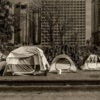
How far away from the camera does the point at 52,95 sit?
7812mm

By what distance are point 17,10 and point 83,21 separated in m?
7.69

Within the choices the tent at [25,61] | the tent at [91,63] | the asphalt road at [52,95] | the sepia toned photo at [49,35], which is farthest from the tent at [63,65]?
the asphalt road at [52,95]

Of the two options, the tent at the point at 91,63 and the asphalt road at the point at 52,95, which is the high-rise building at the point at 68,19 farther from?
the asphalt road at the point at 52,95

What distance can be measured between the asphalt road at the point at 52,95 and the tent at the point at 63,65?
392cm

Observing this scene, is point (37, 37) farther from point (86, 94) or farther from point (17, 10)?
point (86, 94)

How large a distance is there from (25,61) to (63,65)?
1.61 m

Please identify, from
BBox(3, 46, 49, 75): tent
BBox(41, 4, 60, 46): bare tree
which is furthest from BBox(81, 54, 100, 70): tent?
BBox(41, 4, 60, 46): bare tree

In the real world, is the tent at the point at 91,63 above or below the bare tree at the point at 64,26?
below

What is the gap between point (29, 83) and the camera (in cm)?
848

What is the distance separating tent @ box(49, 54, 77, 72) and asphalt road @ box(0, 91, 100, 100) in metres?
3.92

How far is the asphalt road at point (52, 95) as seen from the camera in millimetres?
7742

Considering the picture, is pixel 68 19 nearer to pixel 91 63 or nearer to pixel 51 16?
pixel 51 16

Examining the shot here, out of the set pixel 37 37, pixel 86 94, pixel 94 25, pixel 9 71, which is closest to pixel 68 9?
pixel 37 37

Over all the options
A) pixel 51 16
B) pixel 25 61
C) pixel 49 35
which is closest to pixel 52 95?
pixel 25 61
